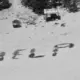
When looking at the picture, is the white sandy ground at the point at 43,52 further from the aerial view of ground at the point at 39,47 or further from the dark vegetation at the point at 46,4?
the dark vegetation at the point at 46,4

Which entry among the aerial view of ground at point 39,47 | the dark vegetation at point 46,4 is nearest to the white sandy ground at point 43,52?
the aerial view of ground at point 39,47

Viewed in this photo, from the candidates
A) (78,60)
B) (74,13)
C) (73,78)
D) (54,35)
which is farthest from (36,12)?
(73,78)

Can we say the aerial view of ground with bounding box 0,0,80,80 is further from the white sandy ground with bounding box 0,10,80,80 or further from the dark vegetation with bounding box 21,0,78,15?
the dark vegetation with bounding box 21,0,78,15

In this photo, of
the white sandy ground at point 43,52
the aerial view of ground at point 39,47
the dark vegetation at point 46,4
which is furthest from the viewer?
the dark vegetation at point 46,4

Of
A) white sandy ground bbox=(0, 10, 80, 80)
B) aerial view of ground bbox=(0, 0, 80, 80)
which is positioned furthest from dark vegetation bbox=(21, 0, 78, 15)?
white sandy ground bbox=(0, 10, 80, 80)

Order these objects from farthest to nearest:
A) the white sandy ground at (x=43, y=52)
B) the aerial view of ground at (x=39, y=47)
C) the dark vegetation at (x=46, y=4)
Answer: the dark vegetation at (x=46, y=4), the aerial view of ground at (x=39, y=47), the white sandy ground at (x=43, y=52)

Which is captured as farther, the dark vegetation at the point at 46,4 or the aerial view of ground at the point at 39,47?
the dark vegetation at the point at 46,4

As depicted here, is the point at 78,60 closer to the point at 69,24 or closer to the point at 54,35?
the point at 54,35

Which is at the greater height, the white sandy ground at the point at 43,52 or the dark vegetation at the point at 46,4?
the dark vegetation at the point at 46,4
